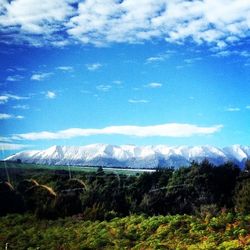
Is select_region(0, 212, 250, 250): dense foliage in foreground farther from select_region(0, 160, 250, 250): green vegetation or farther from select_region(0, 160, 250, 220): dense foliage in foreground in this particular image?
select_region(0, 160, 250, 220): dense foliage in foreground

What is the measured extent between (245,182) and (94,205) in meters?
7.42

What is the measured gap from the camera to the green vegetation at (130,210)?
798 inches

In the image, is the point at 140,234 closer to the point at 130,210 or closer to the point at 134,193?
the point at 130,210

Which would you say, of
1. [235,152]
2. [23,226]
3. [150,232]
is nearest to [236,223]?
[150,232]

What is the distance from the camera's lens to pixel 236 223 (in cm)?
2034

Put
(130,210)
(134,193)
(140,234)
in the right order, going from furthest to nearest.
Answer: (134,193) → (130,210) → (140,234)

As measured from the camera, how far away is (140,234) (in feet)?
69.9

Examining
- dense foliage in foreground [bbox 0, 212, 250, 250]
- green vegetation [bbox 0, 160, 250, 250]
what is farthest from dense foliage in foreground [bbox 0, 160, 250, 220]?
dense foliage in foreground [bbox 0, 212, 250, 250]

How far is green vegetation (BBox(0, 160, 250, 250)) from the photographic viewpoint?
2028 cm

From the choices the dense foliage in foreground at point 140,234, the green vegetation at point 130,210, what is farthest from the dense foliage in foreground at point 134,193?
the dense foliage in foreground at point 140,234

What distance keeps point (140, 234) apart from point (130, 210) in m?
6.95

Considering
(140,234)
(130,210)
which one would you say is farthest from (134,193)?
(140,234)

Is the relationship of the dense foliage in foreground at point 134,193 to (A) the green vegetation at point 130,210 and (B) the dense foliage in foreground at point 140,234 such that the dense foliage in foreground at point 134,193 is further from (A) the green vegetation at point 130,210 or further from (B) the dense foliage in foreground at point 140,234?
(B) the dense foliage in foreground at point 140,234

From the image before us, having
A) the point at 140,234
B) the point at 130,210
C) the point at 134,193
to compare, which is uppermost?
the point at 134,193
